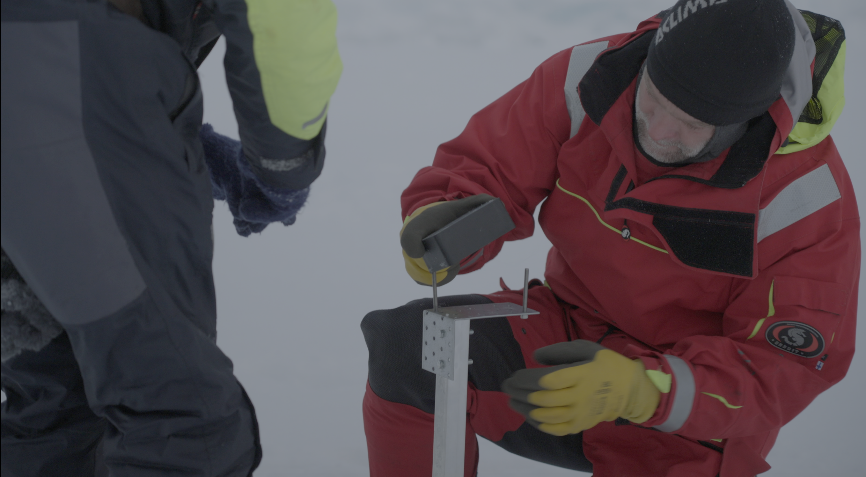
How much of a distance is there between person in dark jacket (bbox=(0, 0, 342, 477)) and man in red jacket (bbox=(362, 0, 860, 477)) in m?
0.29

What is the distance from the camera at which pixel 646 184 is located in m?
0.96

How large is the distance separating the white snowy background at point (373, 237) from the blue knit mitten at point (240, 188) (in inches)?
26.8

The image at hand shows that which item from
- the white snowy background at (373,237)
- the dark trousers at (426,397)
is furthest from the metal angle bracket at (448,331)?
the white snowy background at (373,237)

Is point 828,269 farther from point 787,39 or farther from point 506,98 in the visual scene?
point 506,98

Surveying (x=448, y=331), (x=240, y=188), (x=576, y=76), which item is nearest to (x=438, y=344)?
(x=448, y=331)

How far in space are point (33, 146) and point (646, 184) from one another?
2.48 feet

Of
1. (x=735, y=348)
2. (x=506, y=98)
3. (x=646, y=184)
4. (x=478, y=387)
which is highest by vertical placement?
(x=506, y=98)

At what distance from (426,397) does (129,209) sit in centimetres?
53

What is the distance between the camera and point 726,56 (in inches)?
31.6

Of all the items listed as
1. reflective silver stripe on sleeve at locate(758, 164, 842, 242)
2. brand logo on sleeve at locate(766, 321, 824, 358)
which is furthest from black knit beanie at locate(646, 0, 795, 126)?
brand logo on sleeve at locate(766, 321, 824, 358)

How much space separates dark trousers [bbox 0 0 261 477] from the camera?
51cm

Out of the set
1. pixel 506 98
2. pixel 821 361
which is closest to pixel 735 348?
pixel 821 361

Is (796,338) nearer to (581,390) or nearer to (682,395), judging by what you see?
(682,395)

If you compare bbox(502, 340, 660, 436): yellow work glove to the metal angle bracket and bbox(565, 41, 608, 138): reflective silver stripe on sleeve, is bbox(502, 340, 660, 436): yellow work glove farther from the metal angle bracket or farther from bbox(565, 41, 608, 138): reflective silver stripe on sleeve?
bbox(565, 41, 608, 138): reflective silver stripe on sleeve
